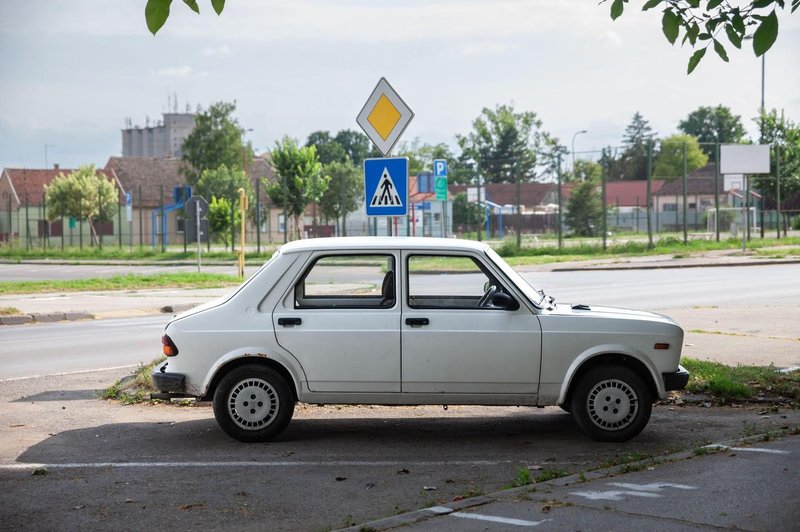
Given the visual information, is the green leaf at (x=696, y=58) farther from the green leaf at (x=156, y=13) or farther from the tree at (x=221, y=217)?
the tree at (x=221, y=217)

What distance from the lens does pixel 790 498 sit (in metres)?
6.23

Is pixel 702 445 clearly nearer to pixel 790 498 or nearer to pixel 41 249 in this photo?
pixel 790 498

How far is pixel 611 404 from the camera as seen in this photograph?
8352mm

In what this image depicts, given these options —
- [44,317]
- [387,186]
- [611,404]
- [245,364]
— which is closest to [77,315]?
[44,317]

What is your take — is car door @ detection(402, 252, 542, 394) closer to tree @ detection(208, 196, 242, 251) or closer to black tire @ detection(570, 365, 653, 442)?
black tire @ detection(570, 365, 653, 442)

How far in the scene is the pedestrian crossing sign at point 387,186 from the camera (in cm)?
1302

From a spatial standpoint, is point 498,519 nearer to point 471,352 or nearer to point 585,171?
point 471,352

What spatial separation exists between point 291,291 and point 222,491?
205 centimetres

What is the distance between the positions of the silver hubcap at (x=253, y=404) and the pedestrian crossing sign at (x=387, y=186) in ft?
16.0

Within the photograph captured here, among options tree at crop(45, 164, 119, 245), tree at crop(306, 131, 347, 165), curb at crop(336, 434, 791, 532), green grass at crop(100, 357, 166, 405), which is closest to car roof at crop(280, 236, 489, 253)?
curb at crop(336, 434, 791, 532)

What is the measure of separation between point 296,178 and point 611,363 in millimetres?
44773

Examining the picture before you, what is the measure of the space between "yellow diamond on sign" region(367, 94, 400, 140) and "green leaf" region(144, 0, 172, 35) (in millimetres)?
7411

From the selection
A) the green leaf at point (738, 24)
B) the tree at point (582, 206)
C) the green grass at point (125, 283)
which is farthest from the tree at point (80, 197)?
the green leaf at point (738, 24)

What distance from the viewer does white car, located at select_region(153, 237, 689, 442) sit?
8297 millimetres
